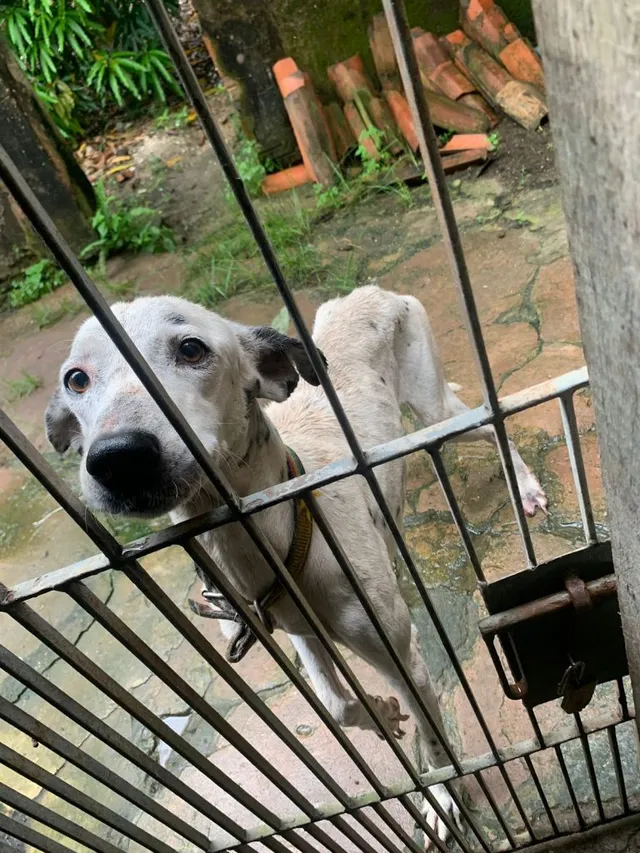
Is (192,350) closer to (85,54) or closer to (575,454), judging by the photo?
(575,454)

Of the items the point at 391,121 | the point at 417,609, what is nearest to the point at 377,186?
the point at 391,121

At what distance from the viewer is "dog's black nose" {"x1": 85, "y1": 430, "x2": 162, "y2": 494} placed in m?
1.26

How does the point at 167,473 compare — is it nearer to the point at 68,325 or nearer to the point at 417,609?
the point at 417,609

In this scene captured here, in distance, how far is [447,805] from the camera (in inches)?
89.4

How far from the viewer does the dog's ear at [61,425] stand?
6.60ft

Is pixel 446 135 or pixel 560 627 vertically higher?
pixel 560 627

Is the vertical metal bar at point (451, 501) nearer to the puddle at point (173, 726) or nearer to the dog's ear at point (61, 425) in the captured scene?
the dog's ear at point (61, 425)

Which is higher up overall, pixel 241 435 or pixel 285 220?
pixel 241 435

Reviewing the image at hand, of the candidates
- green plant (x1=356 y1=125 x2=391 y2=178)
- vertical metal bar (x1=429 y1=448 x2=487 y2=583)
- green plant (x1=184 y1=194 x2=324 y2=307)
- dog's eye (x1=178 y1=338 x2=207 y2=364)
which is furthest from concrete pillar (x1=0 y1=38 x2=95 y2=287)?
vertical metal bar (x1=429 y1=448 x2=487 y2=583)

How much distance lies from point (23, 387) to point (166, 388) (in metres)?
4.23

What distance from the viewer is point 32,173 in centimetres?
623

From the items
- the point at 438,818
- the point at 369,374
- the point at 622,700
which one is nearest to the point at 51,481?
the point at 622,700

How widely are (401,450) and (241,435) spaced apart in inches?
30.0

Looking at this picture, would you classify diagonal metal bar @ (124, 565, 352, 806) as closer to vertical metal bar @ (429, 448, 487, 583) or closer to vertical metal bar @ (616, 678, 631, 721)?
vertical metal bar @ (429, 448, 487, 583)
